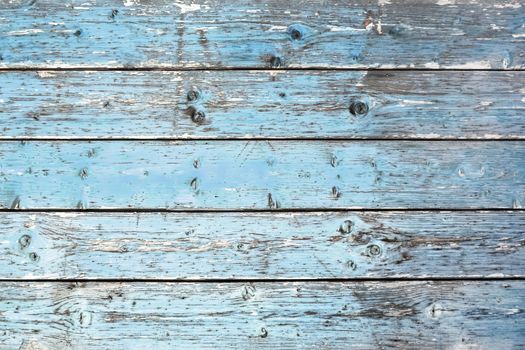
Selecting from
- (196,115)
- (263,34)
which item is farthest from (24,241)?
(263,34)

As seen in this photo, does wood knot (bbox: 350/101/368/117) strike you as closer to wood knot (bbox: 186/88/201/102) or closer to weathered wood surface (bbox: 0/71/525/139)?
weathered wood surface (bbox: 0/71/525/139)

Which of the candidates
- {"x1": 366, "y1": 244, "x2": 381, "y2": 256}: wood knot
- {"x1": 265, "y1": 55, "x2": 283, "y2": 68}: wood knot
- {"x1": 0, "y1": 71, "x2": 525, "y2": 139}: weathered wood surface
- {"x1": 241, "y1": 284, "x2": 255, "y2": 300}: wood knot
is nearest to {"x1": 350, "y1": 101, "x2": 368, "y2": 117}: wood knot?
{"x1": 0, "y1": 71, "x2": 525, "y2": 139}: weathered wood surface

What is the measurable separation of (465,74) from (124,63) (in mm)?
832

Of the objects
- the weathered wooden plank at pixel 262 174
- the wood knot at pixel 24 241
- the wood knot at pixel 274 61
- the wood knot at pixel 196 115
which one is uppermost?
the wood knot at pixel 274 61

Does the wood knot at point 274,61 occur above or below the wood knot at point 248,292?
above

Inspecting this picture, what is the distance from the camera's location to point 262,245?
131 centimetres

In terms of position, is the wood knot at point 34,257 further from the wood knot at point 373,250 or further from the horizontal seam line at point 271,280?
the wood knot at point 373,250

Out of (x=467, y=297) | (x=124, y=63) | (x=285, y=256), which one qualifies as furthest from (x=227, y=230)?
(x=467, y=297)

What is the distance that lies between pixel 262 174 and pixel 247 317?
1.12 ft

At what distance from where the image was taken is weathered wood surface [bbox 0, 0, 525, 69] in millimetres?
1336

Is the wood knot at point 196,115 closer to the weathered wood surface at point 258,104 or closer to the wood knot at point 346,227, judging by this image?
the weathered wood surface at point 258,104

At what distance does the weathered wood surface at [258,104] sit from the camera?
132 cm

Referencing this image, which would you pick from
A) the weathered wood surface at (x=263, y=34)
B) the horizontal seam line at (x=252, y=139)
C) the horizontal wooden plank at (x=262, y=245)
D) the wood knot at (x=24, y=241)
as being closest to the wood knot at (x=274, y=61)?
the weathered wood surface at (x=263, y=34)

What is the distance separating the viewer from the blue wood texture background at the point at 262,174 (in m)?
1.30
